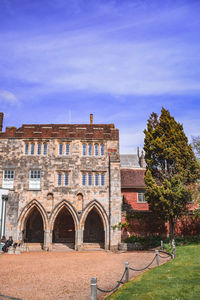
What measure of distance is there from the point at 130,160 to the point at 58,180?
19.3 meters

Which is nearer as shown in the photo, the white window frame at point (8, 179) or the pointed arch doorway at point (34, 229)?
the white window frame at point (8, 179)

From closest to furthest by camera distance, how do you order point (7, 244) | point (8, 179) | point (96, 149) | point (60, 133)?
1. point (7, 244)
2. point (8, 179)
3. point (96, 149)
4. point (60, 133)

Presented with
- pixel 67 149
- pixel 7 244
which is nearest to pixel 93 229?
pixel 67 149

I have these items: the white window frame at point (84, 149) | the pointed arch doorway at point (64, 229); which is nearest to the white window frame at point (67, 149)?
the white window frame at point (84, 149)

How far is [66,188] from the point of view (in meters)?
26.6

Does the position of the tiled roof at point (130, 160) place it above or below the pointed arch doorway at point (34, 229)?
above

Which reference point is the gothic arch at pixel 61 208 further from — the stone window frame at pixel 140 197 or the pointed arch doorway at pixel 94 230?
the stone window frame at pixel 140 197

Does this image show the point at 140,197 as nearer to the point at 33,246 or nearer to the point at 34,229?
the point at 34,229

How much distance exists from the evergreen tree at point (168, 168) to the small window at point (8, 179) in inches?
531

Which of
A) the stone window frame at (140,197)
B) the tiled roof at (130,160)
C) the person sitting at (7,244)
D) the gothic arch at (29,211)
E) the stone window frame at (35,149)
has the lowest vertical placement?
the person sitting at (7,244)

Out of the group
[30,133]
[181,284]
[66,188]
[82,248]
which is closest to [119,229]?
[82,248]

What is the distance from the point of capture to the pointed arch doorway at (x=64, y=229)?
29297 mm

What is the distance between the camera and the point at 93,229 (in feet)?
98.8

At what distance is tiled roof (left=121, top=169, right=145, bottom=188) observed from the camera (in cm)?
3274
